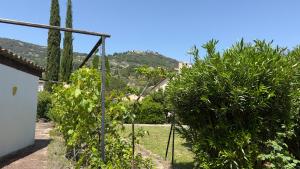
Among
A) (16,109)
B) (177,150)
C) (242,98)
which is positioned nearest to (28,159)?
(16,109)

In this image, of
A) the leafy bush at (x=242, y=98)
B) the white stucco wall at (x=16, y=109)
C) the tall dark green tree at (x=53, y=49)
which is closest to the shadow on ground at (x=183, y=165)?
the leafy bush at (x=242, y=98)

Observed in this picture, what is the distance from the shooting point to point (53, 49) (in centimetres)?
2919

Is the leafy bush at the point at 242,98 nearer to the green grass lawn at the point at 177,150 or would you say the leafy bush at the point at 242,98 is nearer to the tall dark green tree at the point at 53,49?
the green grass lawn at the point at 177,150

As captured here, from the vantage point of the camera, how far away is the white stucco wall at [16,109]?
32.4 ft

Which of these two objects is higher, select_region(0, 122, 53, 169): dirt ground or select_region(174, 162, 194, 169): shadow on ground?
select_region(0, 122, 53, 169): dirt ground

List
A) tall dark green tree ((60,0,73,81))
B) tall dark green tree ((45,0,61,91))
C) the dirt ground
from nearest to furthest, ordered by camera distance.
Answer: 1. the dirt ground
2. tall dark green tree ((45,0,61,91))
3. tall dark green tree ((60,0,73,81))

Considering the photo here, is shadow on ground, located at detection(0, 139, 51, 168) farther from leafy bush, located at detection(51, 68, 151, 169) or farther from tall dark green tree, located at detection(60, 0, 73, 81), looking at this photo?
tall dark green tree, located at detection(60, 0, 73, 81)

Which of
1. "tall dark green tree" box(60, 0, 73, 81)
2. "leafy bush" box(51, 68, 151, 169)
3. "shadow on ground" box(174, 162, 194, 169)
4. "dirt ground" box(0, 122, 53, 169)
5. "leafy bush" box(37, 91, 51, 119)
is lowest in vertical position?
"shadow on ground" box(174, 162, 194, 169)

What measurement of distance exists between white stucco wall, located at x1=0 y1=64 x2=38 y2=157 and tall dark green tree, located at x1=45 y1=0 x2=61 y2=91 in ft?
52.5

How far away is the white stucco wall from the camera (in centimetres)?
987

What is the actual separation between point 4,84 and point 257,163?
23.0 feet

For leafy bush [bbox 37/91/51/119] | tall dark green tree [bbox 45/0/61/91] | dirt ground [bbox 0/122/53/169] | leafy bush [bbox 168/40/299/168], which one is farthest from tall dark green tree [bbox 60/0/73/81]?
leafy bush [bbox 168/40/299/168]

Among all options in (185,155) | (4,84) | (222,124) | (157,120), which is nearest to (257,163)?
(222,124)

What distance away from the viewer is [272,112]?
6223 mm
